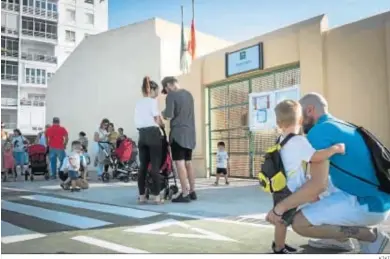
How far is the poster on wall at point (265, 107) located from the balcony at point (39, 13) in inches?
178

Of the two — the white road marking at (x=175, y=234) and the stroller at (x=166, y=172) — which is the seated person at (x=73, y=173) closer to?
the stroller at (x=166, y=172)

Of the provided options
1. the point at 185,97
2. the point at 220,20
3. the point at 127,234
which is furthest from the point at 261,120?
the point at 127,234

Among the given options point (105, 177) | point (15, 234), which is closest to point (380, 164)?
point (15, 234)

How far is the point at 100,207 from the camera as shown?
427 cm

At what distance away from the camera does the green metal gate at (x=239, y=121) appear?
773 centimetres

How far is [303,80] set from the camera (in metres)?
6.94

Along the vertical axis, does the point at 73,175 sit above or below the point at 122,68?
below

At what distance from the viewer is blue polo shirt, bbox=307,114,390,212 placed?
93.0 inches

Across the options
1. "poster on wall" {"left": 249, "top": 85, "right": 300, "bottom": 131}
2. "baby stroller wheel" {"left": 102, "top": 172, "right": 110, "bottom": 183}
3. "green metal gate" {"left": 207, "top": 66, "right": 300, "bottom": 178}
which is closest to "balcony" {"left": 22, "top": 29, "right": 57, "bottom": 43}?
"baby stroller wheel" {"left": 102, "top": 172, "right": 110, "bottom": 183}

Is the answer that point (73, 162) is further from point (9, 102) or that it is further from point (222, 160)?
point (9, 102)

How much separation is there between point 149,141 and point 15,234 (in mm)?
1841

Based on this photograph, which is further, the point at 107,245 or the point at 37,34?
the point at 37,34

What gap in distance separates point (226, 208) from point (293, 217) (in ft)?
6.27

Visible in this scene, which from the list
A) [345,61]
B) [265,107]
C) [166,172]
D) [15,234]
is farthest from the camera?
[265,107]
